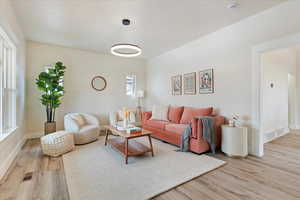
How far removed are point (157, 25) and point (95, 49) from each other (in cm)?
263

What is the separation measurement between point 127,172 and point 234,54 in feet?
10.9

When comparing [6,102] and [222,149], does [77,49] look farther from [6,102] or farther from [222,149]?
[222,149]

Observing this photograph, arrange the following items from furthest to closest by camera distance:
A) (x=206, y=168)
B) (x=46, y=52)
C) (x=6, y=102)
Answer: (x=46, y=52) → (x=6, y=102) → (x=206, y=168)

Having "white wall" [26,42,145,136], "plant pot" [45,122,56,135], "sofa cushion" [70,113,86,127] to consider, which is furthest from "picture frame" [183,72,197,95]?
"plant pot" [45,122,56,135]

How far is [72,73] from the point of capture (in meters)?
4.95

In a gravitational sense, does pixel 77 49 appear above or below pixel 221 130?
above

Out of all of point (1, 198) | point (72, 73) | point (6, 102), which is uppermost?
point (72, 73)

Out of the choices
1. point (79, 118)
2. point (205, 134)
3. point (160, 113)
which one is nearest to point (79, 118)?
point (79, 118)

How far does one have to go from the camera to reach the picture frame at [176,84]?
4.85 metres

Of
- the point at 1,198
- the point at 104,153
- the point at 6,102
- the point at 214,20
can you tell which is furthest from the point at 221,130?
the point at 6,102

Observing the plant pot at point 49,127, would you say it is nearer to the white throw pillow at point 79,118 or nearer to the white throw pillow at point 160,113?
the white throw pillow at point 79,118

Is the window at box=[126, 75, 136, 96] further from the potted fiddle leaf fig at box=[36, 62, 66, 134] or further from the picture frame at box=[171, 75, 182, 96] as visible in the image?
the potted fiddle leaf fig at box=[36, 62, 66, 134]

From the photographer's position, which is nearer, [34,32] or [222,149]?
[222,149]

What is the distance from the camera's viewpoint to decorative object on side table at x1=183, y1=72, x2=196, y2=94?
4366 millimetres
